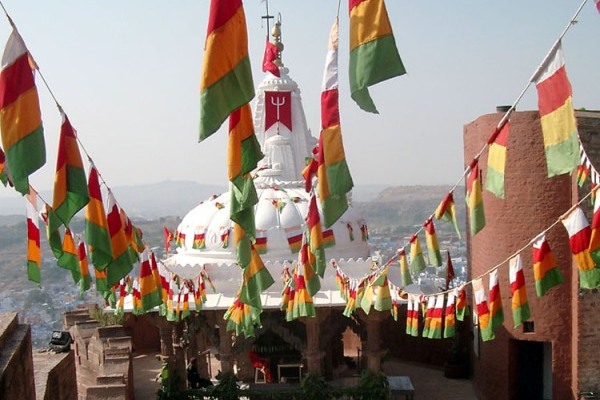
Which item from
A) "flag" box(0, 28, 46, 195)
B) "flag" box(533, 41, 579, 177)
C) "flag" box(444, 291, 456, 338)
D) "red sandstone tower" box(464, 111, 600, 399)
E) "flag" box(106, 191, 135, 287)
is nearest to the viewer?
"flag" box(533, 41, 579, 177)

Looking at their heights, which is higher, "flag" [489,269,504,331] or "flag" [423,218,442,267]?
"flag" [423,218,442,267]

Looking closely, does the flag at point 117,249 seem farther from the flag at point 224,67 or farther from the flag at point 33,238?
the flag at point 224,67

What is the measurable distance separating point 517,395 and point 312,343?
4380mm

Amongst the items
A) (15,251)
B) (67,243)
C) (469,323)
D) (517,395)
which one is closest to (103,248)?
(67,243)

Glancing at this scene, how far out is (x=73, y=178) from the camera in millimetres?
7676

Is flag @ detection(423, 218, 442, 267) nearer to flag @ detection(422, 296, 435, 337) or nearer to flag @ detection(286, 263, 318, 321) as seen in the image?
flag @ detection(422, 296, 435, 337)

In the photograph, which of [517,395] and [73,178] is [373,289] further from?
[73,178]

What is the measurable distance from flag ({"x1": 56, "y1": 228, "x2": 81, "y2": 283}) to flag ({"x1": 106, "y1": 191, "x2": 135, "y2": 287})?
1.20 metres

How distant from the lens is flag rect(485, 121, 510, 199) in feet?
24.0

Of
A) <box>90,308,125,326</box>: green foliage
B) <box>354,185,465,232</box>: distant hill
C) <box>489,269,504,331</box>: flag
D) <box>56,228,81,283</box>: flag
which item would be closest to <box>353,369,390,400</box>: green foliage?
<box>489,269,504,331</box>: flag

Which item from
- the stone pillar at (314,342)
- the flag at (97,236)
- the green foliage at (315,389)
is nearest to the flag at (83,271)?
the flag at (97,236)

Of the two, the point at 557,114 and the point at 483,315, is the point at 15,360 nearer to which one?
the point at 557,114

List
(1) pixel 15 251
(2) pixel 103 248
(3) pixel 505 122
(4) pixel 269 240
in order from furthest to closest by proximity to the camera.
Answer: (1) pixel 15 251 < (4) pixel 269 240 < (2) pixel 103 248 < (3) pixel 505 122

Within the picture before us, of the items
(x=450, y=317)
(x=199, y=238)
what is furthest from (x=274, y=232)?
(x=450, y=317)
